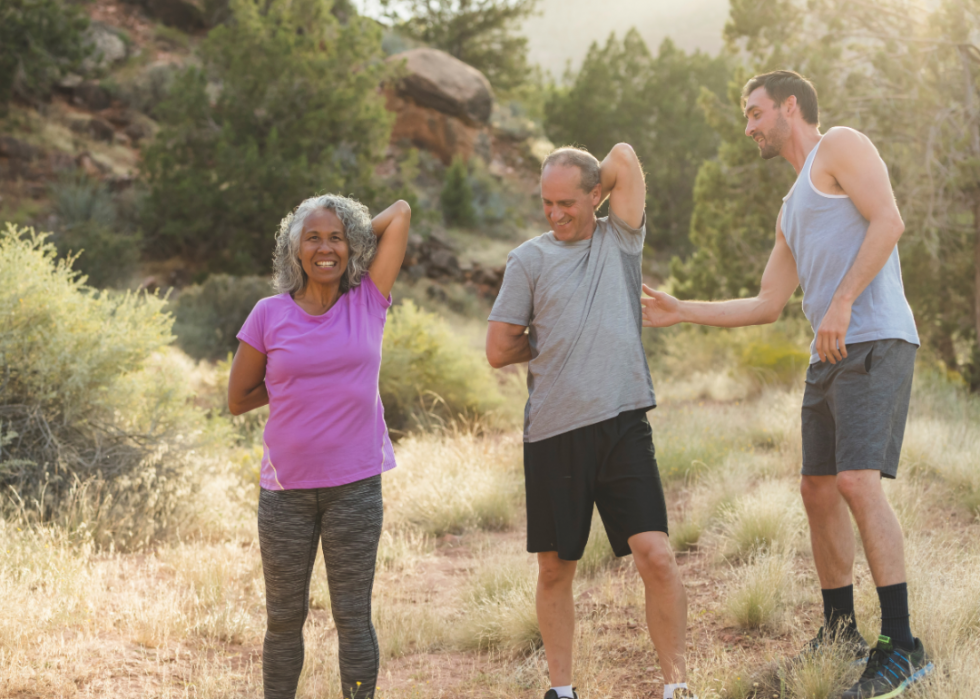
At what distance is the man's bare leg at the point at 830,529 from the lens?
9.88ft

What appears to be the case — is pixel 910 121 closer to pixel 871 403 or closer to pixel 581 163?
pixel 871 403

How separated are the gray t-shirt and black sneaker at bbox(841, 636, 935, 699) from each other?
111 centimetres

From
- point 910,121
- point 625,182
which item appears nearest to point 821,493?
point 625,182

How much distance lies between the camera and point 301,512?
2.69m

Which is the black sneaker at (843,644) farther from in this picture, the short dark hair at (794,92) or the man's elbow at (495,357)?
the short dark hair at (794,92)

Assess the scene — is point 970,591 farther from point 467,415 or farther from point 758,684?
point 467,415

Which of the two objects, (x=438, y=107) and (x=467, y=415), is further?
(x=438, y=107)

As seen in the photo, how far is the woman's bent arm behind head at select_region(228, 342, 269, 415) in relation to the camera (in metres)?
2.77

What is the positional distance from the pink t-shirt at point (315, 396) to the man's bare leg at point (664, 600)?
3.05ft

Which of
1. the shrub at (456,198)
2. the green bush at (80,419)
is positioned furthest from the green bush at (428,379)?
the shrub at (456,198)

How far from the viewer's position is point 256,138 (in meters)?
16.0

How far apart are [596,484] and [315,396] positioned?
1.01 metres

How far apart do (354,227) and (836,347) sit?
5.74 ft

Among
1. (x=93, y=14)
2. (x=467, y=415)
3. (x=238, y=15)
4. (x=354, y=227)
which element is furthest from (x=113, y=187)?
(x=354, y=227)
